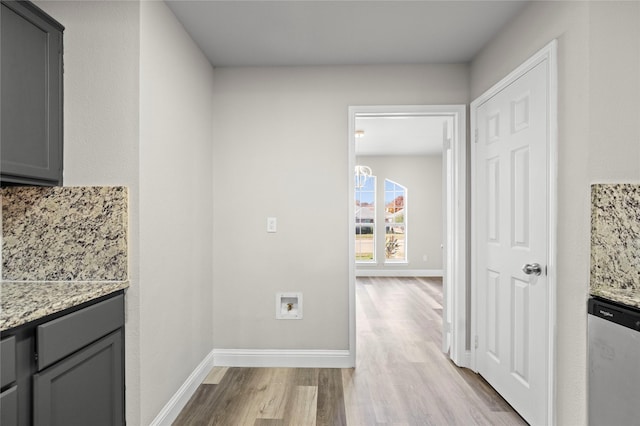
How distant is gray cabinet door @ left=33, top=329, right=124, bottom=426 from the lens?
1.41m

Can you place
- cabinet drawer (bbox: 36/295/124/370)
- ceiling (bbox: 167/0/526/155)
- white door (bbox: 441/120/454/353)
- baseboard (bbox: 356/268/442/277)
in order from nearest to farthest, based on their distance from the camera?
cabinet drawer (bbox: 36/295/124/370) → ceiling (bbox: 167/0/526/155) → white door (bbox: 441/120/454/353) → baseboard (bbox: 356/268/442/277)

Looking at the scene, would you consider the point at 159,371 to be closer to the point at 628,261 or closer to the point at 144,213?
the point at 144,213

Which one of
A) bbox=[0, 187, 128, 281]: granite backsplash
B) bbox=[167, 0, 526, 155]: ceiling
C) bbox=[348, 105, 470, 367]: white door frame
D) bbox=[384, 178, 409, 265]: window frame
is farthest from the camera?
bbox=[384, 178, 409, 265]: window frame

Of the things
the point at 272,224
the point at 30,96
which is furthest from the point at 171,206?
the point at 272,224

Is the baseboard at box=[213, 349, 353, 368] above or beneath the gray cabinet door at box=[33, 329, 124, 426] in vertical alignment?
beneath

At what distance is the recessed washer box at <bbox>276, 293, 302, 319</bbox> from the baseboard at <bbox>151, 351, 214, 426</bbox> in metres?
0.66

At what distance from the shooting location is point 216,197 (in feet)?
10.5

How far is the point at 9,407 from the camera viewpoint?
4.15ft

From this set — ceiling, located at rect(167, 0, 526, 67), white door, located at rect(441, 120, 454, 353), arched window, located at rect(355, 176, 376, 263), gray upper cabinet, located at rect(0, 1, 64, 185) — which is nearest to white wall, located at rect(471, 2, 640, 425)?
ceiling, located at rect(167, 0, 526, 67)

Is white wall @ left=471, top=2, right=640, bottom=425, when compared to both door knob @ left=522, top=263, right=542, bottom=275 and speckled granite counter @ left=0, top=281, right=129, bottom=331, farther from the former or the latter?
speckled granite counter @ left=0, top=281, right=129, bottom=331

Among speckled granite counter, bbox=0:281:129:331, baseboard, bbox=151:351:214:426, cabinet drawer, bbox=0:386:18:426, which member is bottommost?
baseboard, bbox=151:351:214:426

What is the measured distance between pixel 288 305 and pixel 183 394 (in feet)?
3.40

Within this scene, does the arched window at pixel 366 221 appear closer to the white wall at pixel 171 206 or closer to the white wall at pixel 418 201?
the white wall at pixel 418 201

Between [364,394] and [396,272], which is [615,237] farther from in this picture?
[396,272]
